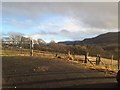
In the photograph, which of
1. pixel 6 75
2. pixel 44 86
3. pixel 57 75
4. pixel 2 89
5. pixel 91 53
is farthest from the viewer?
pixel 91 53

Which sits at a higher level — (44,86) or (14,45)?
(14,45)

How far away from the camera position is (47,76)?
62.6 ft

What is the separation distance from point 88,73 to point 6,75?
5935 millimetres

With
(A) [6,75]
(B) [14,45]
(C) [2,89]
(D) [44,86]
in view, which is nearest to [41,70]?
(A) [6,75]

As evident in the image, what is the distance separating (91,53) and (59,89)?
81.9 ft

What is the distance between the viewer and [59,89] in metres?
16.0

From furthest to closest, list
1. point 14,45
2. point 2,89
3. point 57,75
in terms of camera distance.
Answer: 1. point 14,45
2. point 57,75
3. point 2,89

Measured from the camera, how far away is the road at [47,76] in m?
16.9

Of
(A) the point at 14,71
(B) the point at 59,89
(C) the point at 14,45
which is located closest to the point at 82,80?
(B) the point at 59,89

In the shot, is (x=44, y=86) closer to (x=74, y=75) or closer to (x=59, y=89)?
(x=59, y=89)

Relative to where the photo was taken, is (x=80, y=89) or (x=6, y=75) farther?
(x=6, y=75)

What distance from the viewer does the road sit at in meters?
16.9

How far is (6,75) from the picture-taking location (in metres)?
18.4

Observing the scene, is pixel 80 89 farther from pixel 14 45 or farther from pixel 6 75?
pixel 14 45
